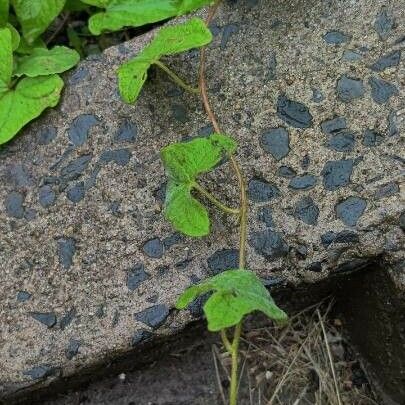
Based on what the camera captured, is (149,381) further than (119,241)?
Yes

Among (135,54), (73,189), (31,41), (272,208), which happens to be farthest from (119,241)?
(31,41)

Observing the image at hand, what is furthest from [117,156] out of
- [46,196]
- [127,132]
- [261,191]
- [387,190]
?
[387,190]

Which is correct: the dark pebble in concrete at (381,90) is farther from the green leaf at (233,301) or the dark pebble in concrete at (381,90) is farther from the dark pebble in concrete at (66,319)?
the dark pebble in concrete at (66,319)

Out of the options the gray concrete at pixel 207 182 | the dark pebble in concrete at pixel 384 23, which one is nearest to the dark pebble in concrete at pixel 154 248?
the gray concrete at pixel 207 182

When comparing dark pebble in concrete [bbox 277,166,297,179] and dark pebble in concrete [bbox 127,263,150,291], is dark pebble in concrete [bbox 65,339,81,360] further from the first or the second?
dark pebble in concrete [bbox 277,166,297,179]

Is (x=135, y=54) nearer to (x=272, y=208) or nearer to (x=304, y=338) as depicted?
(x=272, y=208)
